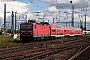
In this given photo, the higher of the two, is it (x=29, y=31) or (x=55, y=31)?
(x=29, y=31)

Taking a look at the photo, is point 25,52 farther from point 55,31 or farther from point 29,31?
point 55,31

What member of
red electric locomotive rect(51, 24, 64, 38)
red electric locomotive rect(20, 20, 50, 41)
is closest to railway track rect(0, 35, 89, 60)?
red electric locomotive rect(20, 20, 50, 41)

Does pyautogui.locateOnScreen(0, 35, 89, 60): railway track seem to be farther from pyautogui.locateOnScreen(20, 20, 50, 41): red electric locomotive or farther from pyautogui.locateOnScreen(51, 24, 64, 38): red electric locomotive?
pyautogui.locateOnScreen(51, 24, 64, 38): red electric locomotive

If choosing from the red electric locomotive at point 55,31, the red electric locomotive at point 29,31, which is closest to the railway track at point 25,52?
the red electric locomotive at point 29,31

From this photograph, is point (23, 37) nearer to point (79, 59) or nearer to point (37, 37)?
point (37, 37)

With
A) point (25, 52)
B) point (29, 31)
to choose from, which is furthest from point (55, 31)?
point (25, 52)

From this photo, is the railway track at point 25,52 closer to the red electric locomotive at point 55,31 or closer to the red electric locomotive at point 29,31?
the red electric locomotive at point 29,31

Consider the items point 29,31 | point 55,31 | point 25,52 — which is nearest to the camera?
point 25,52

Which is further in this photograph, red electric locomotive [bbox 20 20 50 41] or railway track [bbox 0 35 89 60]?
red electric locomotive [bbox 20 20 50 41]

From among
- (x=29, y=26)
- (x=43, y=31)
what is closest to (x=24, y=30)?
→ (x=29, y=26)

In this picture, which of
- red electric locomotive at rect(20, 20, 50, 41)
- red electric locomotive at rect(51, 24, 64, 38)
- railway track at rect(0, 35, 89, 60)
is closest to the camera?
railway track at rect(0, 35, 89, 60)

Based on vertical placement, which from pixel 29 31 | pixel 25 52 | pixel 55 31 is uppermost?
pixel 29 31

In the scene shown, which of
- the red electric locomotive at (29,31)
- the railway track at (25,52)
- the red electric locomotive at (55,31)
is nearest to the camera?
the railway track at (25,52)

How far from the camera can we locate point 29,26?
1533 inches
